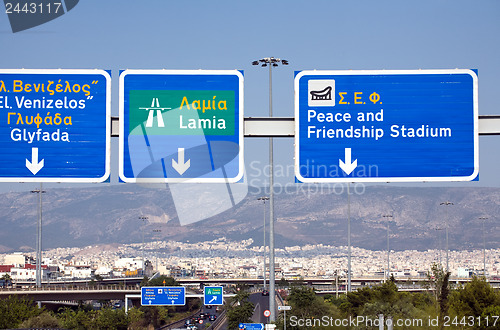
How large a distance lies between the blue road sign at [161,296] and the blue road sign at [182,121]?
2681 inches

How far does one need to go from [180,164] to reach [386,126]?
4937 mm

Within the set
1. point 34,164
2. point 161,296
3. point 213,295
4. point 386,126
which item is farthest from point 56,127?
point 161,296

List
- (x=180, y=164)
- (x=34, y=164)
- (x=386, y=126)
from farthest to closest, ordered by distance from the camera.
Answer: (x=386, y=126)
(x=180, y=164)
(x=34, y=164)

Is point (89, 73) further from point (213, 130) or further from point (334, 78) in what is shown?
point (334, 78)

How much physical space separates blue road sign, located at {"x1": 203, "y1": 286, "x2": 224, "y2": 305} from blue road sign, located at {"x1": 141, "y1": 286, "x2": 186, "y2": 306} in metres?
4.89

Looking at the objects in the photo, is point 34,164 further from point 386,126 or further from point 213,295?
point 213,295

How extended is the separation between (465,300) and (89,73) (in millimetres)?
27476

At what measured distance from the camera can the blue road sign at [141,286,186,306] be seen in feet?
276

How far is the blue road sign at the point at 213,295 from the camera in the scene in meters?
78.4

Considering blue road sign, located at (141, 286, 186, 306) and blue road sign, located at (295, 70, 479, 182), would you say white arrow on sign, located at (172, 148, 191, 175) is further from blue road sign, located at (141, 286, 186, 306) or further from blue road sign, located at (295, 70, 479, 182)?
blue road sign, located at (141, 286, 186, 306)

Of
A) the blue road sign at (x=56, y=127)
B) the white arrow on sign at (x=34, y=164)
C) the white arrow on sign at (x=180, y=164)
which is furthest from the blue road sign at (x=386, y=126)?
the white arrow on sign at (x=34, y=164)

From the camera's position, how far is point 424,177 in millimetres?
A: 17484

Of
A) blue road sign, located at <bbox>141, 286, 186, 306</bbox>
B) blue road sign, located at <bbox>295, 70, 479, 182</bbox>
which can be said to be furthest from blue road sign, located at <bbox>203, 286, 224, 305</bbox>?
blue road sign, located at <bbox>295, 70, 479, 182</bbox>

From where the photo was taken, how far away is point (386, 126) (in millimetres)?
17578
